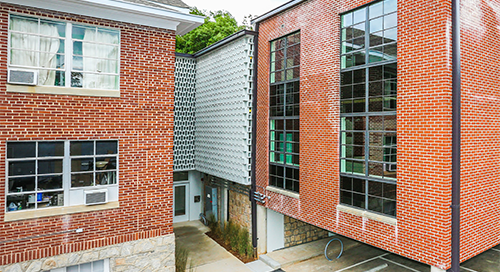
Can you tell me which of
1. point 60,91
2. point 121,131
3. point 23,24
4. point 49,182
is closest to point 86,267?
point 49,182

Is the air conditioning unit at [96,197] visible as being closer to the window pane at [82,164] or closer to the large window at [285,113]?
the window pane at [82,164]

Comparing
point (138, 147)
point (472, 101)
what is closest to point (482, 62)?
point (472, 101)

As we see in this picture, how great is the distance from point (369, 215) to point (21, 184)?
27.5 ft

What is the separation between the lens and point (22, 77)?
7016 mm

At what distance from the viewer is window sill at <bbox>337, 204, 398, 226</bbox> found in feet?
24.6

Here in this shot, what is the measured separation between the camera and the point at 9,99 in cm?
695

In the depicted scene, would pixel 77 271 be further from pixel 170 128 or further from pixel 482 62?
pixel 482 62

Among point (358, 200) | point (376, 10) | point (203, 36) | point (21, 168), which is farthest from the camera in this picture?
point (203, 36)

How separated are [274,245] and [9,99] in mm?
9969

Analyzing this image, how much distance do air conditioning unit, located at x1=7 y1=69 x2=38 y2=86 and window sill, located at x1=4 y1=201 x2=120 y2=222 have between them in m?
2.94

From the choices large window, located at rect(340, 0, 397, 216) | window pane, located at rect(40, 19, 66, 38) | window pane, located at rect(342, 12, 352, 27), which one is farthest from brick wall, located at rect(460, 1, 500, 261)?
window pane, located at rect(40, 19, 66, 38)

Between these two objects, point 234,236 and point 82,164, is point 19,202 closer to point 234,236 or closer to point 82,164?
point 82,164

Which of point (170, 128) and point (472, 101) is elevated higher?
point (472, 101)

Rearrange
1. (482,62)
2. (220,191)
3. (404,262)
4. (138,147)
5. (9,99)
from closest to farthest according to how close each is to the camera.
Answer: (9,99), (482,62), (138,147), (404,262), (220,191)
